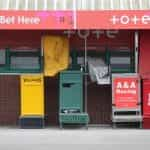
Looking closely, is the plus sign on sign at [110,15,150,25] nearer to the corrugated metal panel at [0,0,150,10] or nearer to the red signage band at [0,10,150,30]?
the red signage band at [0,10,150,30]

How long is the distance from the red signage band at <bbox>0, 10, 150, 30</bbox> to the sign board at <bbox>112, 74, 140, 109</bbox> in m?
1.38

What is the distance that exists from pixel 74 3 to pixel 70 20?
1338 millimetres

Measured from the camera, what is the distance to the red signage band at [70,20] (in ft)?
58.9

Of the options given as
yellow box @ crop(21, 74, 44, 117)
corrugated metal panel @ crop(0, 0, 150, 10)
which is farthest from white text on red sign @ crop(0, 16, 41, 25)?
yellow box @ crop(21, 74, 44, 117)

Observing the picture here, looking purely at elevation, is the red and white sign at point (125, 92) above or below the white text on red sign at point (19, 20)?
below

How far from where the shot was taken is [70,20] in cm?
1798

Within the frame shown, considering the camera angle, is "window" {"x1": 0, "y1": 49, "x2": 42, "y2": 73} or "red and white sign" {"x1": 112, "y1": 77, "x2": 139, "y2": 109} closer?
"red and white sign" {"x1": 112, "y1": 77, "x2": 139, "y2": 109}

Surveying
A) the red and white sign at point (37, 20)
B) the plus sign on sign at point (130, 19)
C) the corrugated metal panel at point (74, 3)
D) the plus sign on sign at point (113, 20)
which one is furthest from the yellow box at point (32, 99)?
the plus sign on sign at point (130, 19)

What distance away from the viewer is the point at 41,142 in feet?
51.5

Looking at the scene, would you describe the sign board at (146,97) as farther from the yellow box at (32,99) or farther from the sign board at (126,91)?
the yellow box at (32,99)

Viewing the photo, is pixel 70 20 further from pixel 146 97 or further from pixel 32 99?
pixel 146 97

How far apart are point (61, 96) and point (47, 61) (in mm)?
1033

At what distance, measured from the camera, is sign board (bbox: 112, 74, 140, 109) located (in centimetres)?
1836

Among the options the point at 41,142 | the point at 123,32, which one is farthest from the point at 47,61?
the point at 41,142
